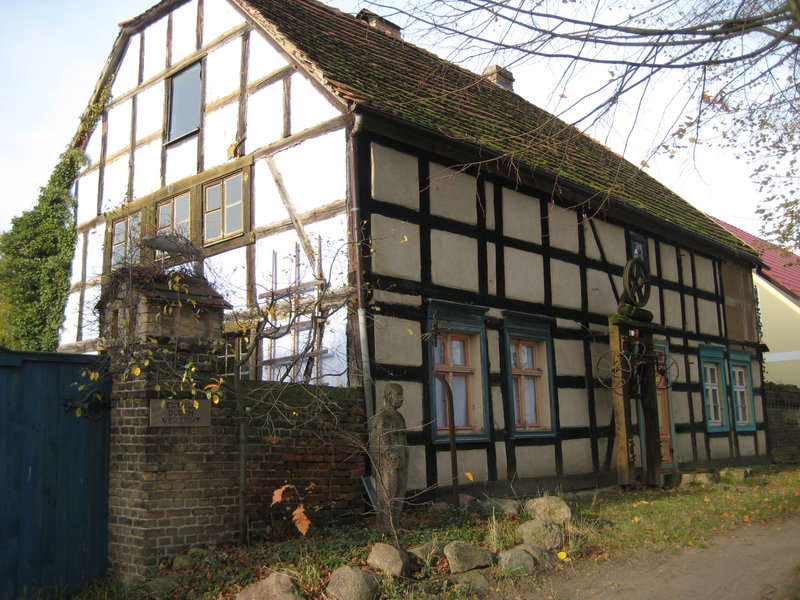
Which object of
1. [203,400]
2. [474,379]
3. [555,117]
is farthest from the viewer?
[474,379]

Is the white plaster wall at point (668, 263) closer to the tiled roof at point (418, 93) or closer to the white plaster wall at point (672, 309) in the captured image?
the white plaster wall at point (672, 309)

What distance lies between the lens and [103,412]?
285 inches

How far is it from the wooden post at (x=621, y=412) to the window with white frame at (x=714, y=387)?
503 cm

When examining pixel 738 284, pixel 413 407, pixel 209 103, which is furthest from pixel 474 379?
pixel 738 284

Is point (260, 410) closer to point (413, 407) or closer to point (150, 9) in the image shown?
point (413, 407)

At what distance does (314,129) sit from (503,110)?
592 centimetres

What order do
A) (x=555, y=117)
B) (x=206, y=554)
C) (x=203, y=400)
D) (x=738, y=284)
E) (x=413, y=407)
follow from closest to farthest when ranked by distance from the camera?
(x=555, y=117) < (x=206, y=554) < (x=203, y=400) < (x=413, y=407) < (x=738, y=284)

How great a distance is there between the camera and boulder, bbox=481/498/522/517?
27.0ft

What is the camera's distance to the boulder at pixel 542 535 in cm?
709

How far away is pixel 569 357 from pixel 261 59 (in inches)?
262

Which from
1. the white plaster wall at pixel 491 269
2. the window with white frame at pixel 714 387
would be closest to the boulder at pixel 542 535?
the white plaster wall at pixel 491 269

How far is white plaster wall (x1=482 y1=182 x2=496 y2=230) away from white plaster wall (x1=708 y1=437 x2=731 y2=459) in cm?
788

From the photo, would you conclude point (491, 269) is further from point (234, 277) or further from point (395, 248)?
point (234, 277)

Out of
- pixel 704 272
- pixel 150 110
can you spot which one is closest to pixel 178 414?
pixel 150 110
